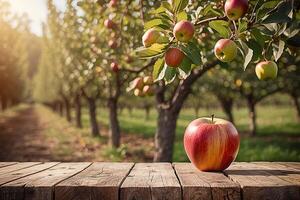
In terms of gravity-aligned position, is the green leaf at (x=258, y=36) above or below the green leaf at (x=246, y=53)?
above

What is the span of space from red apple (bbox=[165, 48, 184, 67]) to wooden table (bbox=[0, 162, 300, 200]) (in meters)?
0.68

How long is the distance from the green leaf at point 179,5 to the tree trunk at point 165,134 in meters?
4.52

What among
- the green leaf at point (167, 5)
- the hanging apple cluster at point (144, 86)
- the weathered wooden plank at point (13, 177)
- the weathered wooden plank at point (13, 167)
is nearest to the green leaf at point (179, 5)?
the green leaf at point (167, 5)

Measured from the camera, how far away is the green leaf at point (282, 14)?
76.1 inches

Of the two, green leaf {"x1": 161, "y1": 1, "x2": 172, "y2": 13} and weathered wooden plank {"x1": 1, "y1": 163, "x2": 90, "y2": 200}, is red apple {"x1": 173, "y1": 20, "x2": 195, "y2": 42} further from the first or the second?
weathered wooden plank {"x1": 1, "y1": 163, "x2": 90, "y2": 200}

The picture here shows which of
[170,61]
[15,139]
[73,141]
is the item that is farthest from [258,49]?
[15,139]

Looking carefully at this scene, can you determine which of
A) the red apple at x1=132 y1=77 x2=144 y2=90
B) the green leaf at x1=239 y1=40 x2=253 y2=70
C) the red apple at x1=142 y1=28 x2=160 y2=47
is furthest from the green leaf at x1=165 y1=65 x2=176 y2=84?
the red apple at x1=132 y1=77 x2=144 y2=90

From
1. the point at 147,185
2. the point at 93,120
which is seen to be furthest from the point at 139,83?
the point at 93,120

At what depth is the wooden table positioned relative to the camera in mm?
1931

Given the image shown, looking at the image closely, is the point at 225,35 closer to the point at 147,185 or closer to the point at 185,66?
the point at 185,66

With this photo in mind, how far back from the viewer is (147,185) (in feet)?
6.47

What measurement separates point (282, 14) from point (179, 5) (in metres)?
0.63

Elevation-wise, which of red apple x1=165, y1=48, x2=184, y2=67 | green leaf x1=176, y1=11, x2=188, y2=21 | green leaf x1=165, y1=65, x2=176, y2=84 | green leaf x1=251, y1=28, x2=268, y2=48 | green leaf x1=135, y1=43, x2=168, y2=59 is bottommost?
green leaf x1=165, y1=65, x2=176, y2=84

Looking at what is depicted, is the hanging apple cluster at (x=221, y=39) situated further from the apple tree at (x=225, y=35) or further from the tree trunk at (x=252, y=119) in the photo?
the tree trunk at (x=252, y=119)
